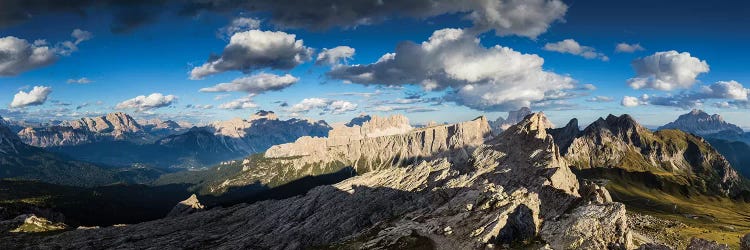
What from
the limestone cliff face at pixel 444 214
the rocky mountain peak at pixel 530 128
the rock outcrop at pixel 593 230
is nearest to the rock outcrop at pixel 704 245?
the rock outcrop at pixel 593 230

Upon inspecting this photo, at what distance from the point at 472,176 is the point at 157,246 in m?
Answer: 119

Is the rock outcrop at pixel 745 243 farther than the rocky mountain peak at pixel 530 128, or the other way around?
the rocky mountain peak at pixel 530 128

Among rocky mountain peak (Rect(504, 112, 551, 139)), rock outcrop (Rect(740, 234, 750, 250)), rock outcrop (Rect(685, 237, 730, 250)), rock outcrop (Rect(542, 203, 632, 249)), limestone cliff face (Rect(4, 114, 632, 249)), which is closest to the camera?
rock outcrop (Rect(740, 234, 750, 250))

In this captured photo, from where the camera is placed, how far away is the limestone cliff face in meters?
101

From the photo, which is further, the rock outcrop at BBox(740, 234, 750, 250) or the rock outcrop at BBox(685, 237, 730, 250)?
the rock outcrop at BBox(685, 237, 730, 250)

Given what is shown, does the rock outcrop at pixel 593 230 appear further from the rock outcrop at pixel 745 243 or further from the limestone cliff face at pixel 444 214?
the rock outcrop at pixel 745 243

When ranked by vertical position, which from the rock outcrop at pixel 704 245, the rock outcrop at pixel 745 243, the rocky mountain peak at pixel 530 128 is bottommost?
the rock outcrop at pixel 704 245

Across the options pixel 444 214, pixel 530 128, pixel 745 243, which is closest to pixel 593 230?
pixel 745 243

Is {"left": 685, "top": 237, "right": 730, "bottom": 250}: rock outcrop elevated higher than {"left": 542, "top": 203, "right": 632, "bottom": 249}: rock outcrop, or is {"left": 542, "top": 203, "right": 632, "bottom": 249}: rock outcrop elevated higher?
{"left": 685, "top": 237, "right": 730, "bottom": 250}: rock outcrop

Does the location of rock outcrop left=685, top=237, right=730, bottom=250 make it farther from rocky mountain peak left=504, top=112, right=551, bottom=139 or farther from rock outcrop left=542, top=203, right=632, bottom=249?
rocky mountain peak left=504, top=112, right=551, bottom=139

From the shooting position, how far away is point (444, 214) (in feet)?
409

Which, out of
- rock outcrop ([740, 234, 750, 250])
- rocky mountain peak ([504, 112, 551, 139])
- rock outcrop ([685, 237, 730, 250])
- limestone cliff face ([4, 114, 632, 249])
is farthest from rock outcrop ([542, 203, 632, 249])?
rocky mountain peak ([504, 112, 551, 139])

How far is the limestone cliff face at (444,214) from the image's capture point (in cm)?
10094

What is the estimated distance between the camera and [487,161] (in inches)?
6373
